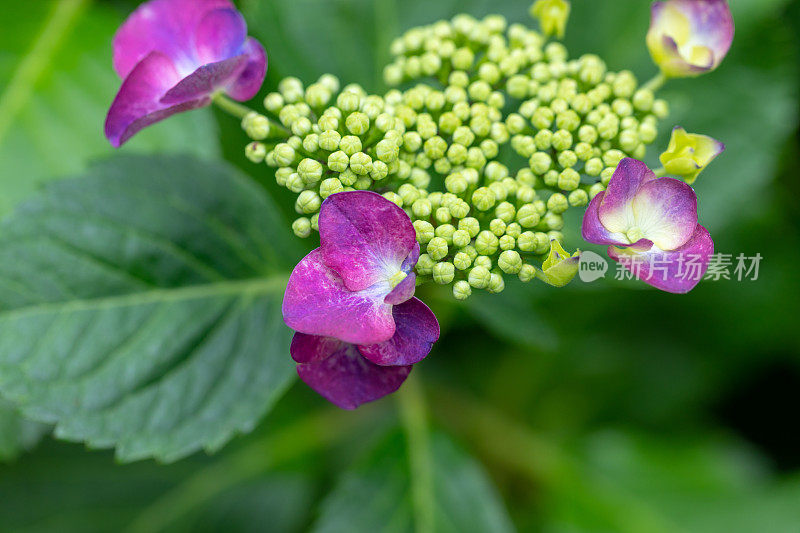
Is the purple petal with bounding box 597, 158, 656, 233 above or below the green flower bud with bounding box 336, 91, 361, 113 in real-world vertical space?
above

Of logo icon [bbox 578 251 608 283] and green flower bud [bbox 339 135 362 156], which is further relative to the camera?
logo icon [bbox 578 251 608 283]

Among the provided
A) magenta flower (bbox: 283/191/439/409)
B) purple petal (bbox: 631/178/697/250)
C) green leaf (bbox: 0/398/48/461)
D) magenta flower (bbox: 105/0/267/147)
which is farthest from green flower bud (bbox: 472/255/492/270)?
green leaf (bbox: 0/398/48/461)

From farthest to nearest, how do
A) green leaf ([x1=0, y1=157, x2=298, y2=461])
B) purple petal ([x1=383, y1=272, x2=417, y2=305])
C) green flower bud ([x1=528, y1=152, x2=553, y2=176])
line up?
green leaf ([x1=0, y1=157, x2=298, y2=461]) → green flower bud ([x1=528, y1=152, x2=553, y2=176]) → purple petal ([x1=383, y1=272, x2=417, y2=305])

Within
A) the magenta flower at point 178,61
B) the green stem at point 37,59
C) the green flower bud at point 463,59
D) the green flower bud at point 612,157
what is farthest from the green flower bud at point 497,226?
the green stem at point 37,59

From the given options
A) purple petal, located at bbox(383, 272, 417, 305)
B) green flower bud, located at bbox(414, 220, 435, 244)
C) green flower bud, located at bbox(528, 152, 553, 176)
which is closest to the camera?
purple petal, located at bbox(383, 272, 417, 305)

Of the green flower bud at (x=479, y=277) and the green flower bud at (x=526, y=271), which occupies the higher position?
the green flower bud at (x=526, y=271)

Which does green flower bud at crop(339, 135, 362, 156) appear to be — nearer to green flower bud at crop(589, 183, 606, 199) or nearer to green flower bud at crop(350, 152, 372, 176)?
green flower bud at crop(350, 152, 372, 176)

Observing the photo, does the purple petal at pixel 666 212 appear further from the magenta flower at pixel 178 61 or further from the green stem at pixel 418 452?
the green stem at pixel 418 452

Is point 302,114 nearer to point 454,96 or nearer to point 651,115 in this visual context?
point 454,96
